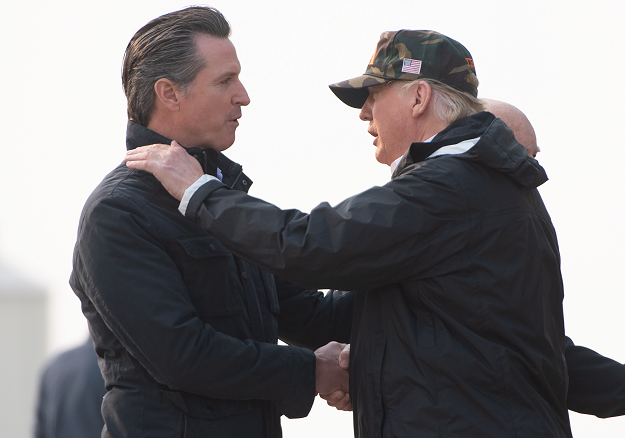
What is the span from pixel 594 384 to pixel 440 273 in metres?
0.88

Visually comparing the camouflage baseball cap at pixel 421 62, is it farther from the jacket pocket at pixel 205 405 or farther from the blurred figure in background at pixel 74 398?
the blurred figure in background at pixel 74 398

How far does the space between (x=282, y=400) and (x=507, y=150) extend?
94cm

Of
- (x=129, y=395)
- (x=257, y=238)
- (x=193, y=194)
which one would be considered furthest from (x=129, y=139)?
(x=129, y=395)

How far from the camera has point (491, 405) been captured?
1.71 meters

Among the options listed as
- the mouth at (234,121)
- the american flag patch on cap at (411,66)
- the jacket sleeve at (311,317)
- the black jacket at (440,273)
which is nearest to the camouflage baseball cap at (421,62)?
the american flag patch on cap at (411,66)

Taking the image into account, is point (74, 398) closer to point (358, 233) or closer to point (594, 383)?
point (358, 233)

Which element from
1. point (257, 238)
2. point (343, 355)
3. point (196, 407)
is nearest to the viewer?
point (257, 238)

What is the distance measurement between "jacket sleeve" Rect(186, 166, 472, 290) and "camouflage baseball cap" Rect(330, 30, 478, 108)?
0.41m

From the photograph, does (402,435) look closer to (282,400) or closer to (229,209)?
(282,400)

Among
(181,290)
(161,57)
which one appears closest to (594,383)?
(181,290)

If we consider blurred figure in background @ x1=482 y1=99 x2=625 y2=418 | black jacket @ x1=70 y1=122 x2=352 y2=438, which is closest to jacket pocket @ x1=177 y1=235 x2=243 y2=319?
black jacket @ x1=70 y1=122 x2=352 y2=438

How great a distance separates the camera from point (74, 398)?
2.81m

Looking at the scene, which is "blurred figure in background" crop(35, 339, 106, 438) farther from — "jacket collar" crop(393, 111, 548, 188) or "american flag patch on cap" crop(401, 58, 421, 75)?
"american flag patch on cap" crop(401, 58, 421, 75)

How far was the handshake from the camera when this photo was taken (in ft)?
6.66
